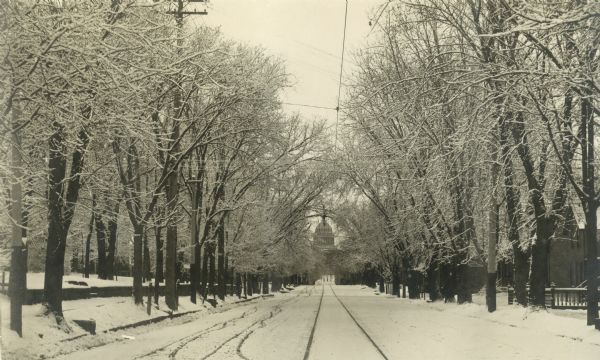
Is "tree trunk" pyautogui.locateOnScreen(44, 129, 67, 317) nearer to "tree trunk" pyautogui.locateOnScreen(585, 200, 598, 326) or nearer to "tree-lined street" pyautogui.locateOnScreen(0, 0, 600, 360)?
"tree-lined street" pyautogui.locateOnScreen(0, 0, 600, 360)

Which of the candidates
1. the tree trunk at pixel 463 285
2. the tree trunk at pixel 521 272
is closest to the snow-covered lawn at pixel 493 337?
the tree trunk at pixel 521 272

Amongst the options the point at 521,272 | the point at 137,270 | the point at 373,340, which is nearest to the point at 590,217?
the point at 373,340

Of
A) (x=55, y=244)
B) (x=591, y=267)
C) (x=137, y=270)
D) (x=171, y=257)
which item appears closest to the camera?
(x=591, y=267)

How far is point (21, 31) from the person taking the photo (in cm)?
1062

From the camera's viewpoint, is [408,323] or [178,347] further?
[408,323]

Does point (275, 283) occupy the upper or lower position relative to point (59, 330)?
lower

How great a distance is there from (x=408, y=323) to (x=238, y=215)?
2867cm

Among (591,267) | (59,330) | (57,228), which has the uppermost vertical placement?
(57,228)

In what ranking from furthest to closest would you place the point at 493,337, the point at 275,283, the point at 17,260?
the point at 275,283
the point at 493,337
the point at 17,260

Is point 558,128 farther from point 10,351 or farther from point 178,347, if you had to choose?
point 10,351

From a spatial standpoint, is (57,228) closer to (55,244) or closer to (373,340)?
(55,244)

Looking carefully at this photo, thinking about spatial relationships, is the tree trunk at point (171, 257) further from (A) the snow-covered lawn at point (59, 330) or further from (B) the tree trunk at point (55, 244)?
(B) the tree trunk at point (55, 244)

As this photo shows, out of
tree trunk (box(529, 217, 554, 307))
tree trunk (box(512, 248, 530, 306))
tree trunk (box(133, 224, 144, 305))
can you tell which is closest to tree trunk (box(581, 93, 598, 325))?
tree trunk (box(529, 217, 554, 307))

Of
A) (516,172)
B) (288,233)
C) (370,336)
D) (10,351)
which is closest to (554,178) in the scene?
(516,172)
